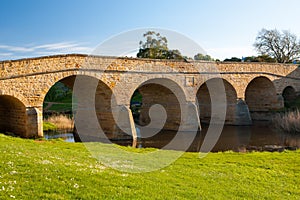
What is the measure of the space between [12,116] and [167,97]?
12.1 m

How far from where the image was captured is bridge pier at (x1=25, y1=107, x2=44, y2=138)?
620 inches

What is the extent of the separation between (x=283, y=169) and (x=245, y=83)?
17.8 meters

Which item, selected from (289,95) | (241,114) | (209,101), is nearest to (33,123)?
(209,101)

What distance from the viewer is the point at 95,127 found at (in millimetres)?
20859

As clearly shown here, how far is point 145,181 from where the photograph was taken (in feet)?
23.6

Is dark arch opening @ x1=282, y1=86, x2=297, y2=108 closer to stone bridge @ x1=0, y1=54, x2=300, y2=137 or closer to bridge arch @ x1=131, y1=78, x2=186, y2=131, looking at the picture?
stone bridge @ x1=0, y1=54, x2=300, y2=137

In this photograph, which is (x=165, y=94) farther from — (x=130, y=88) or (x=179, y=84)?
(x=130, y=88)

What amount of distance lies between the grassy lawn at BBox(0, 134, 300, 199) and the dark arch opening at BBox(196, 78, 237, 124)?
54.2 ft

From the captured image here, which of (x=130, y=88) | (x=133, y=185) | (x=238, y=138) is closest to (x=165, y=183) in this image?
(x=133, y=185)

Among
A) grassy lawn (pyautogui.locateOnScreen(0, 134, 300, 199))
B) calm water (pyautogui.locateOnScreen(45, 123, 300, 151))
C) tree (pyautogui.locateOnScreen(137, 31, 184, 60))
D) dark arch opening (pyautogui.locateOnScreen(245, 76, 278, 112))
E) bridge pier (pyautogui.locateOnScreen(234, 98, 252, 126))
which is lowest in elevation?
calm water (pyautogui.locateOnScreen(45, 123, 300, 151))

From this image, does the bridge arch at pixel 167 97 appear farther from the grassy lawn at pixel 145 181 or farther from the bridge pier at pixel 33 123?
the grassy lawn at pixel 145 181

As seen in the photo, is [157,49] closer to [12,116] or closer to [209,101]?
[209,101]

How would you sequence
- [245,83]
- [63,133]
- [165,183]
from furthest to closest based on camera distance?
[245,83] → [63,133] → [165,183]

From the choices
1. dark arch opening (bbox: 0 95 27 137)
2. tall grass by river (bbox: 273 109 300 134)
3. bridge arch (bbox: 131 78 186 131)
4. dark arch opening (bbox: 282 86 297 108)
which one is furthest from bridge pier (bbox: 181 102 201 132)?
dark arch opening (bbox: 282 86 297 108)
